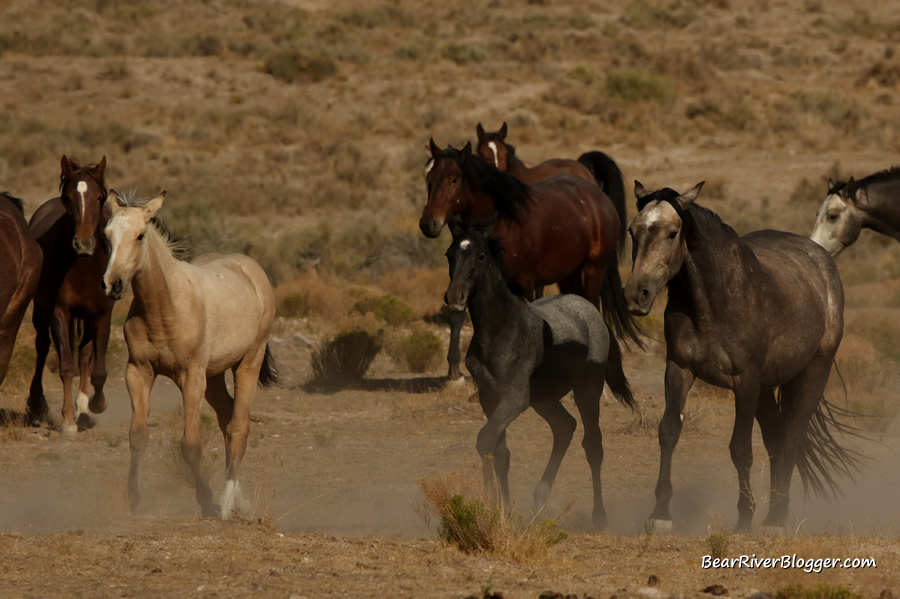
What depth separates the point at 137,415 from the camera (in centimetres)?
762

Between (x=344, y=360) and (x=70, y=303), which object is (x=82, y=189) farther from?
(x=344, y=360)

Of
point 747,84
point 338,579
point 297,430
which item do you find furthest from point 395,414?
point 747,84

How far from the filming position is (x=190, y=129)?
Answer: 35.4 meters

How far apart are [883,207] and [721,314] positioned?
3.85 metres

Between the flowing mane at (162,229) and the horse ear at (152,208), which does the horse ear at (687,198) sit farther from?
the flowing mane at (162,229)

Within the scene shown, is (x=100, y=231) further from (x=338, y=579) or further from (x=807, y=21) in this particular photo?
(x=807, y=21)

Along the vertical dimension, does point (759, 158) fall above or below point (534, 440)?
above

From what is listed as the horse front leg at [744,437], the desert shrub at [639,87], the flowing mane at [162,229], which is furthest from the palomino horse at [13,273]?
the desert shrub at [639,87]

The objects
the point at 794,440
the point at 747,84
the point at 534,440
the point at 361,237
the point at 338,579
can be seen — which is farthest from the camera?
the point at 747,84

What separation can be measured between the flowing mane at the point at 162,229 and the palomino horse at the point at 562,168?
597 centimetres

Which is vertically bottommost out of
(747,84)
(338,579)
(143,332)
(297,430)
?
(297,430)

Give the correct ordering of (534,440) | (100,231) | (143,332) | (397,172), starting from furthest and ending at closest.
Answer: (397,172)
(534,440)
(100,231)
(143,332)

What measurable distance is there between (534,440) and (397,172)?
2134cm

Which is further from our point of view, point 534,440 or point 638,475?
point 534,440
